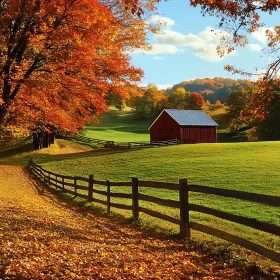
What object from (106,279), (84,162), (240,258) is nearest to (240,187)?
(240,258)

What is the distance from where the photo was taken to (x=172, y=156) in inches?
1432

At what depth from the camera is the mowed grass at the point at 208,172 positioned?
11.7 metres

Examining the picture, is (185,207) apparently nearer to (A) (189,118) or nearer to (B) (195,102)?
(A) (189,118)

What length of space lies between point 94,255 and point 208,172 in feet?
66.2

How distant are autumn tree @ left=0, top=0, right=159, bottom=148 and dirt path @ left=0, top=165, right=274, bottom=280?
5.53m

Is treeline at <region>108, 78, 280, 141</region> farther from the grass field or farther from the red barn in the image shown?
the red barn

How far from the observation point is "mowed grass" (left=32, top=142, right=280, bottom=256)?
11742 mm

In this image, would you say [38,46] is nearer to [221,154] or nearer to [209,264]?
[209,264]

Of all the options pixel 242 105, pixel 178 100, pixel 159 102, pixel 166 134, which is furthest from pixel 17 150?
pixel 178 100

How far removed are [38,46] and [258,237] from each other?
30.3ft

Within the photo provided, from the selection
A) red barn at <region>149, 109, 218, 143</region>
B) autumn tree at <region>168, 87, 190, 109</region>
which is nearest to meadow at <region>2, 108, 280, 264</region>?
red barn at <region>149, 109, 218, 143</region>

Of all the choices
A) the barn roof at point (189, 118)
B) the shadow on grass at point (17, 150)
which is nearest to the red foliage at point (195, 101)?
the barn roof at point (189, 118)

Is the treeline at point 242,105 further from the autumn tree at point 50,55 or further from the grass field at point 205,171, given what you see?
the autumn tree at point 50,55

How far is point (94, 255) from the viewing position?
Result: 6.01m
